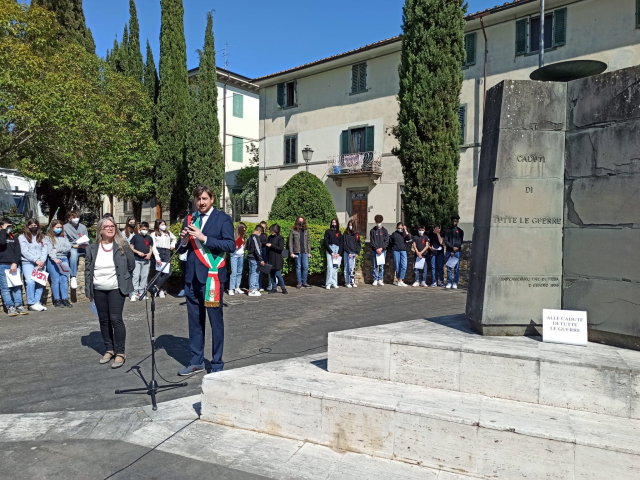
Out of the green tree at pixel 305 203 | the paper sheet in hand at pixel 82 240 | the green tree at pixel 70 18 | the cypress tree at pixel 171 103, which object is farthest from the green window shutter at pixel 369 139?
the paper sheet in hand at pixel 82 240

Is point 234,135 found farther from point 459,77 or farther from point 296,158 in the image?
point 459,77

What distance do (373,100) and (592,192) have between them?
76.1ft

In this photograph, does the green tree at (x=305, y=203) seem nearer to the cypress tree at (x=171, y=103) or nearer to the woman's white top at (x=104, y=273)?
the woman's white top at (x=104, y=273)

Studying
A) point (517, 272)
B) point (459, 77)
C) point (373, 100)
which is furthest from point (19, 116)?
point (373, 100)

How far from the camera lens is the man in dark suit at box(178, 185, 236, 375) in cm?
482

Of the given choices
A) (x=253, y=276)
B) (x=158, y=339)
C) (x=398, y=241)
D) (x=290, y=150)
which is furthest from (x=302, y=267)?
(x=290, y=150)

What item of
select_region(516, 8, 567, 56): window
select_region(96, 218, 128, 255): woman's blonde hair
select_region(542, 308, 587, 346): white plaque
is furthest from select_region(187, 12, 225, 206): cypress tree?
select_region(542, 308, 587, 346): white plaque

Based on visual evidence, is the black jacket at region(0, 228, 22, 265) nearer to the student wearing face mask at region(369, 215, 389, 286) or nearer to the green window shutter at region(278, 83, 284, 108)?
the student wearing face mask at region(369, 215, 389, 286)

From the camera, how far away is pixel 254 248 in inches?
469

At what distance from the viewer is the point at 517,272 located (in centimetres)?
419

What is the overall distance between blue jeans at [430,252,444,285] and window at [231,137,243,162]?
2778cm

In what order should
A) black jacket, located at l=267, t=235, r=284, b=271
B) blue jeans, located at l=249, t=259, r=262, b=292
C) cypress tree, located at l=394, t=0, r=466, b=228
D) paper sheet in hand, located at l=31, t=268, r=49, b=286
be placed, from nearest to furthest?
paper sheet in hand, located at l=31, t=268, r=49, b=286, blue jeans, located at l=249, t=259, r=262, b=292, black jacket, located at l=267, t=235, r=284, b=271, cypress tree, located at l=394, t=0, r=466, b=228

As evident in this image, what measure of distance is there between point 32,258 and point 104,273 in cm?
488

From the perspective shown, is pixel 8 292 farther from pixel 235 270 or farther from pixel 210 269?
pixel 210 269
